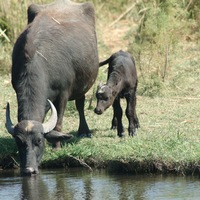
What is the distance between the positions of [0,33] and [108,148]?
21.7ft

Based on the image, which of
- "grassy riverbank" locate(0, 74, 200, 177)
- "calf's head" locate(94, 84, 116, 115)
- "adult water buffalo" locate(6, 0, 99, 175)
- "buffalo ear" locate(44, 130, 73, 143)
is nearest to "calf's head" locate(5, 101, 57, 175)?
"adult water buffalo" locate(6, 0, 99, 175)

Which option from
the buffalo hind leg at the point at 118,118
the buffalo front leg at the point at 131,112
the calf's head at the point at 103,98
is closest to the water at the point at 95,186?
the calf's head at the point at 103,98

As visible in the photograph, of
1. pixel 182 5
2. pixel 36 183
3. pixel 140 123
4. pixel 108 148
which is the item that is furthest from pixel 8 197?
pixel 182 5

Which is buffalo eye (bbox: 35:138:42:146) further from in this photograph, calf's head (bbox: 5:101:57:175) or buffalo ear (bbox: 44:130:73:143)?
buffalo ear (bbox: 44:130:73:143)

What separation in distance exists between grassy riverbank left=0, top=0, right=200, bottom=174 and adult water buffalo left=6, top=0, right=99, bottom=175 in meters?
0.56

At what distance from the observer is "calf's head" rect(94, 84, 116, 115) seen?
37.8 feet

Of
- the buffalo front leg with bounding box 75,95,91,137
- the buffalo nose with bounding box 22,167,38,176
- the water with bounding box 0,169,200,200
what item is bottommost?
the water with bounding box 0,169,200,200

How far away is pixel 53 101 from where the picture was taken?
10992 millimetres

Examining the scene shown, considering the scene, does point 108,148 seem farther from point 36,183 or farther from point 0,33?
point 0,33

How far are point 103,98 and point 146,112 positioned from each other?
7.39 feet

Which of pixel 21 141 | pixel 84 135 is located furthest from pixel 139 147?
pixel 84 135

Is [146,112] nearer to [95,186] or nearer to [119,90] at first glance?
[119,90]

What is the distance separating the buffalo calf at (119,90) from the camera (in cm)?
1158

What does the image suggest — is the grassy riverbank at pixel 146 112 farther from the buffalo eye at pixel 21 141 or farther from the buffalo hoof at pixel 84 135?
the buffalo eye at pixel 21 141
